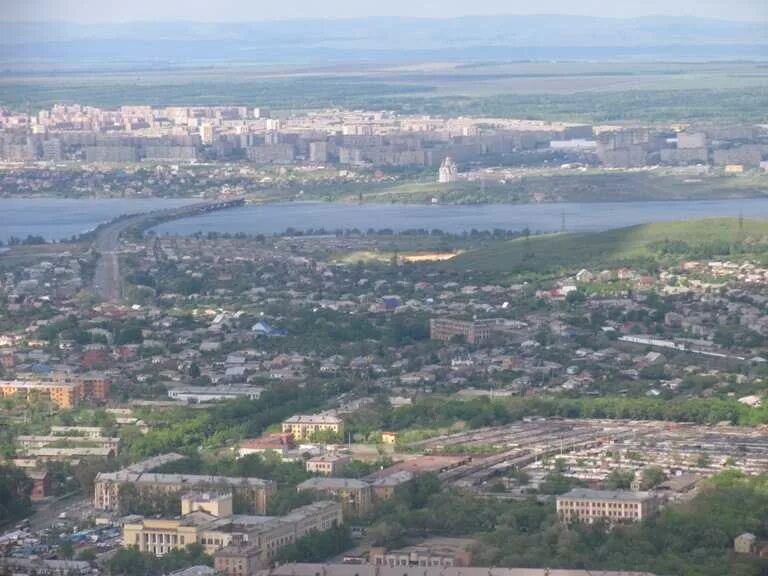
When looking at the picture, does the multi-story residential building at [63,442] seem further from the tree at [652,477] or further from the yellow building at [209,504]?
the tree at [652,477]

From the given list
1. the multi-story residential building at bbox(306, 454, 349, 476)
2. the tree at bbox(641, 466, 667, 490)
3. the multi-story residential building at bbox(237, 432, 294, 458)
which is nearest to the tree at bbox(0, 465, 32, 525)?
the multi-story residential building at bbox(237, 432, 294, 458)

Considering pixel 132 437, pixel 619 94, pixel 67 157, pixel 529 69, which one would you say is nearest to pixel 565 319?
pixel 132 437

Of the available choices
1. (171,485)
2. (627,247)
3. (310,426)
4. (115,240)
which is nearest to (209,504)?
(171,485)

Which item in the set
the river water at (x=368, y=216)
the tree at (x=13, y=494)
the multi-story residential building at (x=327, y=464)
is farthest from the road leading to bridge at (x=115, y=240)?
the tree at (x=13, y=494)

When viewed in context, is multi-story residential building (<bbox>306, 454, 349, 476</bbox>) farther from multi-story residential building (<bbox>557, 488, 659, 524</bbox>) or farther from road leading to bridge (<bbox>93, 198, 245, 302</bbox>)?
road leading to bridge (<bbox>93, 198, 245, 302</bbox>)

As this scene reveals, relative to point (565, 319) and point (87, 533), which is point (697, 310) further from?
point (87, 533)

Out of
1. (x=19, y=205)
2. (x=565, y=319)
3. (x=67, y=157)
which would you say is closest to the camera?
(x=565, y=319)
